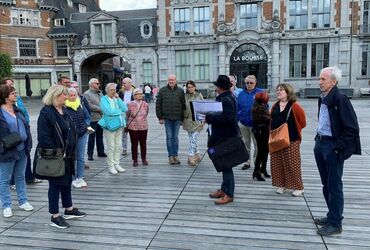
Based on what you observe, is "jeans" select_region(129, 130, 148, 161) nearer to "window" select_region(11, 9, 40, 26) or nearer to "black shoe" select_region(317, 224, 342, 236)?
"black shoe" select_region(317, 224, 342, 236)

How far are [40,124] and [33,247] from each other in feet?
4.52

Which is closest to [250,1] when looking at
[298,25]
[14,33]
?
[298,25]

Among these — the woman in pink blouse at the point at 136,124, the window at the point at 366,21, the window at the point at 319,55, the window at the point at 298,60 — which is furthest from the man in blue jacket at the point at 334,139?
the window at the point at 366,21

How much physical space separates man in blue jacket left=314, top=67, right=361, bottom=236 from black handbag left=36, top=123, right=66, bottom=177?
300 cm

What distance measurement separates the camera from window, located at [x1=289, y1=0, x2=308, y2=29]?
2905cm

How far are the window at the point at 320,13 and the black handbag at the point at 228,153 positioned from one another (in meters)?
27.2

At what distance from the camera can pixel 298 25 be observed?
29.3 metres

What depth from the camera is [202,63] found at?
3108cm

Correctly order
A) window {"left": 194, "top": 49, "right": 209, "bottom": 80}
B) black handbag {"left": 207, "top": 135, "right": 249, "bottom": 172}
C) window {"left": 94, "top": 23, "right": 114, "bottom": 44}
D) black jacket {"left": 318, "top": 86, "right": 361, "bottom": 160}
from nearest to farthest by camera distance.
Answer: black jacket {"left": 318, "top": 86, "right": 361, "bottom": 160}
black handbag {"left": 207, "top": 135, "right": 249, "bottom": 172}
window {"left": 194, "top": 49, "right": 209, "bottom": 80}
window {"left": 94, "top": 23, "right": 114, "bottom": 44}

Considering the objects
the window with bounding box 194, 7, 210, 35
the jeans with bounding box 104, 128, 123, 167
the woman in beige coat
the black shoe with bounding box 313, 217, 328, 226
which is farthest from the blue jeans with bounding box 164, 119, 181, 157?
the window with bounding box 194, 7, 210, 35

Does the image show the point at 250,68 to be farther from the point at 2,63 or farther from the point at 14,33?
the point at 14,33

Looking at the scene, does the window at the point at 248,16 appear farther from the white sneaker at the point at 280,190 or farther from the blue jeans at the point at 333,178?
the blue jeans at the point at 333,178

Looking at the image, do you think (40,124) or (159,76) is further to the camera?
(159,76)

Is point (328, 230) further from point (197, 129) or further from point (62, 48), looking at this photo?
point (62, 48)
